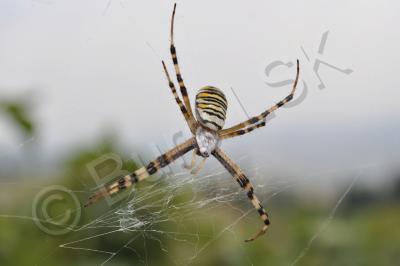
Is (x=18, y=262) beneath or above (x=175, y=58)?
beneath

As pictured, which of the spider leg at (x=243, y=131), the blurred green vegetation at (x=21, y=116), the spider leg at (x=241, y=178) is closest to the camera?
the blurred green vegetation at (x=21, y=116)

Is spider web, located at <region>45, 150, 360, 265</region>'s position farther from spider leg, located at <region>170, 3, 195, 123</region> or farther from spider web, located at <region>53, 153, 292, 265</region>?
spider leg, located at <region>170, 3, 195, 123</region>

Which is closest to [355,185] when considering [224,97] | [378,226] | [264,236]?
[378,226]

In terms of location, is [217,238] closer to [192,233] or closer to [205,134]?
[192,233]

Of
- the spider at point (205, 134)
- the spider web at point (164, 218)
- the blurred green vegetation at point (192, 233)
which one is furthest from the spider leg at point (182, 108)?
the blurred green vegetation at point (192, 233)

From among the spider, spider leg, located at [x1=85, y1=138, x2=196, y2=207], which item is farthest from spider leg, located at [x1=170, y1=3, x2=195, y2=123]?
spider leg, located at [x1=85, y1=138, x2=196, y2=207]

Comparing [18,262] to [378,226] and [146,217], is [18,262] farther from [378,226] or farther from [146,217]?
[378,226]

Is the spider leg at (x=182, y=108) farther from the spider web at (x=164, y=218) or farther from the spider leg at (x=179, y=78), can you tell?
the spider web at (x=164, y=218)
